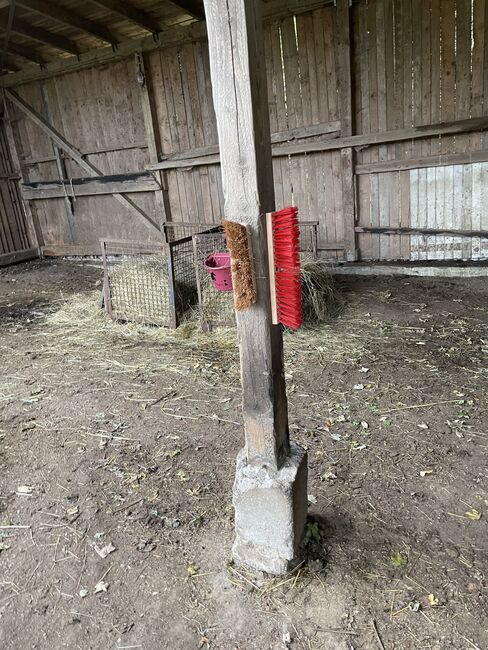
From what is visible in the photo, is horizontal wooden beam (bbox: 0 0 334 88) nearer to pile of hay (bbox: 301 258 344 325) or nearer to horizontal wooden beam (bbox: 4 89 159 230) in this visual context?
horizontal wooden beam (bbox: 4 89 159 230)

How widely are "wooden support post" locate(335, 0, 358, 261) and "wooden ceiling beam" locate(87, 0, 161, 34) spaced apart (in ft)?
10.1

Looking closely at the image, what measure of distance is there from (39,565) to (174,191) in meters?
7.55

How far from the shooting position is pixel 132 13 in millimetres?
7465

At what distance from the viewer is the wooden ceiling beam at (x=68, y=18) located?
704cm

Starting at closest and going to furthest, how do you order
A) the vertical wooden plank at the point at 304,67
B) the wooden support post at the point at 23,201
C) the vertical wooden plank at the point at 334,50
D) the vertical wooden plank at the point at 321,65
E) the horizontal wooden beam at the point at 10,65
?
the vertical wooden plank at the point at 334,50
the vertical wooden plank at the point at 321,65
the vertical wooden plank at the point at 304,67
the horizontal wooden beam at the point at 10,65
the wooden support post at the point at 23,201

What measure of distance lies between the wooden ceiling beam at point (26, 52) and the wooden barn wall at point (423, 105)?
20.2 feet

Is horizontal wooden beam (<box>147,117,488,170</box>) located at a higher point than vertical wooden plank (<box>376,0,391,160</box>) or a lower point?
lower

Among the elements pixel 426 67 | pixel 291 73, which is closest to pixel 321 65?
pixel 291 73

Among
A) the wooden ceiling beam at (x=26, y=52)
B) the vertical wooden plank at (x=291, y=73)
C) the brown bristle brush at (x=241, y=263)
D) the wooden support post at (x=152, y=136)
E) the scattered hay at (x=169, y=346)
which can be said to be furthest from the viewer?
the wooden ceiling beam at (x=26, y=52)

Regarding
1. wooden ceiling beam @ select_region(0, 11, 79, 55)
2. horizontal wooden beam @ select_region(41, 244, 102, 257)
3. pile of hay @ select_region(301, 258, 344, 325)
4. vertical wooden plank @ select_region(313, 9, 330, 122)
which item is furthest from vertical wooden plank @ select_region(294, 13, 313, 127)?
horizontal wooden beam @ select_region(41, 244, 102, 257)

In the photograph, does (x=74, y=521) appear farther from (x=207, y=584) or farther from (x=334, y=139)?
(x=334, y=139)

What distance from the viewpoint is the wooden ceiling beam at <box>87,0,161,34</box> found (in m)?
7.04

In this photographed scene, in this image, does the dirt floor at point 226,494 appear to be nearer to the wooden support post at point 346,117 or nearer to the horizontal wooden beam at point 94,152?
the wooden support post at point 346,117

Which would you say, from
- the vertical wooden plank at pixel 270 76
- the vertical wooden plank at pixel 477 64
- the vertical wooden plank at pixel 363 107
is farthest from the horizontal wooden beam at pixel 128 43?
the vertical wooden plank at pixel 477 64
